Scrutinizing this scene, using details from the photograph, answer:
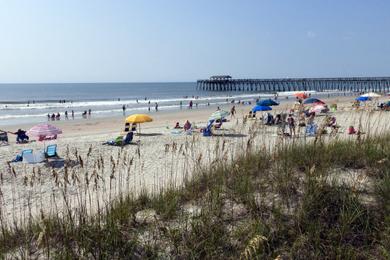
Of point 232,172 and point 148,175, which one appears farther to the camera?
point 148,175

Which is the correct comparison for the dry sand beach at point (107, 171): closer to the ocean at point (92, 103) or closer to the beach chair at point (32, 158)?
the beach chair at point (32, 158)

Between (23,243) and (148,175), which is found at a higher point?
(23,243)

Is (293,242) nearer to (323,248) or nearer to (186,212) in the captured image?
(323,248)

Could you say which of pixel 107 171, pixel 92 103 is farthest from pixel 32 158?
pixel 92 103

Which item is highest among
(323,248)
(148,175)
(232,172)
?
(232,172)

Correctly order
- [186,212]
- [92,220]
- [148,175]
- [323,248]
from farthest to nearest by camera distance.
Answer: [148,175]
[186,212]
[92,220]
[323,248]

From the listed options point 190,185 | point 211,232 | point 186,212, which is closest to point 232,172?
point 190,185

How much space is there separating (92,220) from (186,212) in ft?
2.88

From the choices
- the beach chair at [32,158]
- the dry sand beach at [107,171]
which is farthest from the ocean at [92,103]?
the dry sand beach at [107,171]

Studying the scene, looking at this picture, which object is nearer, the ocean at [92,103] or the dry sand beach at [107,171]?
the dry sand beach at [107,171]

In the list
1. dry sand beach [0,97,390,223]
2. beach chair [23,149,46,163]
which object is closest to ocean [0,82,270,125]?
beach chair [23,149,46,163]

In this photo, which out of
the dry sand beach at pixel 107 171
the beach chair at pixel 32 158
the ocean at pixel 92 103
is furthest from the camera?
the ocean at pixel 92 103

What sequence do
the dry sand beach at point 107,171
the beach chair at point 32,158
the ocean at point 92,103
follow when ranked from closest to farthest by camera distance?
the dry sand beach at point 107,171, the beach chair at point 32,158, the ocean at point 92,103

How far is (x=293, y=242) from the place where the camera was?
3123mm
